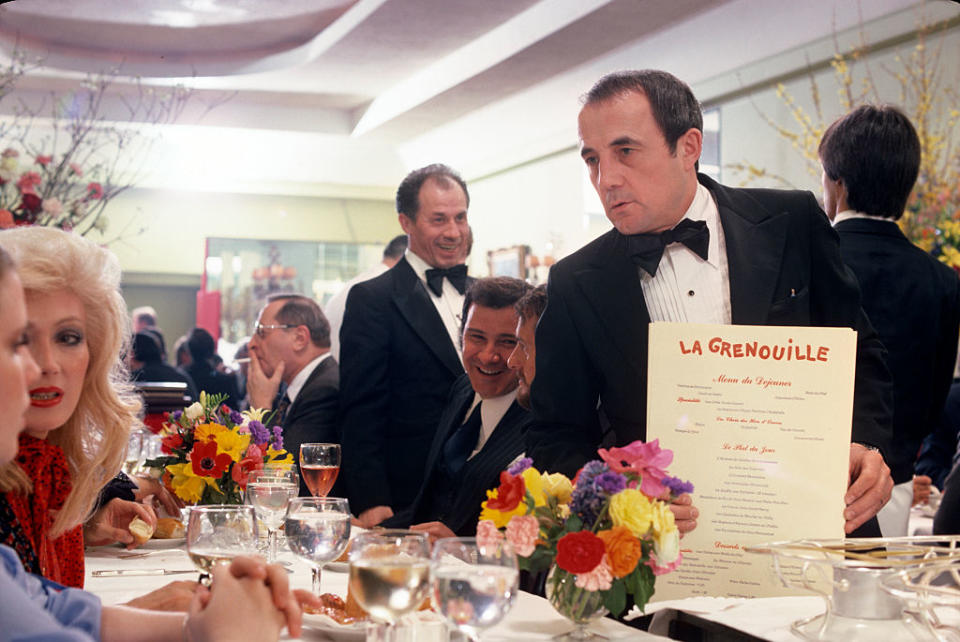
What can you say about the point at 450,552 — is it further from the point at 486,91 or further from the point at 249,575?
the point at 486,91

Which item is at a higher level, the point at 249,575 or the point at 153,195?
the point at 153,195

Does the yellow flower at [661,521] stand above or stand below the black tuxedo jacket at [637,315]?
below

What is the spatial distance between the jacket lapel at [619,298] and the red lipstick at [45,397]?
961mm

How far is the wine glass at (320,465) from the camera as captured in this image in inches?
97.2

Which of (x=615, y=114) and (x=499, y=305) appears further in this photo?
(x=499, y=305)

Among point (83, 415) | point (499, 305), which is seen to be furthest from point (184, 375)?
point (83, 415)

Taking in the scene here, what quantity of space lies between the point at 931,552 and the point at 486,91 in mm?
8439

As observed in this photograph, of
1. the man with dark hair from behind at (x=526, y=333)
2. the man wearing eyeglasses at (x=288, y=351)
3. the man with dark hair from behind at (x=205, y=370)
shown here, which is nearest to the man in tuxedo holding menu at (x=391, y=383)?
the man wearing eyeglasses at (x=288, y=351)

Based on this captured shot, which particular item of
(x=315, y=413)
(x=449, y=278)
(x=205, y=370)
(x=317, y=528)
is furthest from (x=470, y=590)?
(x=205, y=370)

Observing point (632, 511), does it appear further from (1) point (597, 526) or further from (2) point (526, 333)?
(2) point (526, 333)

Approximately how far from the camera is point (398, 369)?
3598 mm

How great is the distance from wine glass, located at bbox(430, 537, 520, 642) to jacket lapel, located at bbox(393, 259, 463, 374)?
231 cm

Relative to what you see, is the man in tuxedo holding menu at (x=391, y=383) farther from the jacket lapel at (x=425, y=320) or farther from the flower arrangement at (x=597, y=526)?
the flower arrangement at (x=597, y=526)

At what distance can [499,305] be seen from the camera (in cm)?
307
